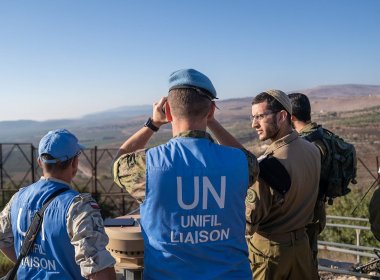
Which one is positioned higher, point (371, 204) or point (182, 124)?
point (182, 124)

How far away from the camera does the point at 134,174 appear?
1.82 metres

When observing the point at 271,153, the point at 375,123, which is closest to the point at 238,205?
the point at 271,153

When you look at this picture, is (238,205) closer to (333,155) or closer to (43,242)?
(43,242)

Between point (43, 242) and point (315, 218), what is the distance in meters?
2.21

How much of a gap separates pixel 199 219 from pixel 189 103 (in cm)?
51

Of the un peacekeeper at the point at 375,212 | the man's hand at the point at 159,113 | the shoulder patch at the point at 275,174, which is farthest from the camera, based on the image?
the un peacekeeper at the point at 375,212

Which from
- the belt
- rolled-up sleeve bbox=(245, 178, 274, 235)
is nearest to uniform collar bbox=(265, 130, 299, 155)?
rolled-up sleeve bbox=(245, 178, 274, 235)

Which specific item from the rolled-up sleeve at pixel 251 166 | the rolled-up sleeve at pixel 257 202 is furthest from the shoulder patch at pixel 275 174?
the rolled-up sleeve at pixel 251 166

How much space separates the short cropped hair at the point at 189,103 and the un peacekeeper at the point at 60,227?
661mm

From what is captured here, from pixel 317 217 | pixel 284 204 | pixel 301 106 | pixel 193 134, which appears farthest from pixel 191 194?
pixel 301 106

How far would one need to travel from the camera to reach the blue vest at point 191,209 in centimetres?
171

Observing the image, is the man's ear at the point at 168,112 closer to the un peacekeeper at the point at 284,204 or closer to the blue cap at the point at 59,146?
the blue cap at the point at 59,146

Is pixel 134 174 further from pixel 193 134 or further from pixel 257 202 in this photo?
pixel 257 202

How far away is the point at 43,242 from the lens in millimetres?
1999
